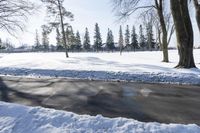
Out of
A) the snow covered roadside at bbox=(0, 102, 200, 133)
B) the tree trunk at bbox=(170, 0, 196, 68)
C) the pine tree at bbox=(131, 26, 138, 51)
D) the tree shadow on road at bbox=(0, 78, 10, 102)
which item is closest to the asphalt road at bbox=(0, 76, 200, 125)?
the tree shadow on road at bbox=(0, 78, 10, 102)

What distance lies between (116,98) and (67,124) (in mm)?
3975

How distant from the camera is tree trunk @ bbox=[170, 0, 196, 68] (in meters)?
18.5

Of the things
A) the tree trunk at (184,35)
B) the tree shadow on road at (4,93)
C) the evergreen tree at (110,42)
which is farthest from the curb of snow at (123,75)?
the evergreen tree at (110,42)

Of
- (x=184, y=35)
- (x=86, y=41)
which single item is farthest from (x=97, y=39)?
(x=184, y=35)

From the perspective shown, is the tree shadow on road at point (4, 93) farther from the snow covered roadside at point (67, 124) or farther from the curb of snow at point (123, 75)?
the curb of snow at point (123, 75)

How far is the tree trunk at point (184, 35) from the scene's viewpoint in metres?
18.5

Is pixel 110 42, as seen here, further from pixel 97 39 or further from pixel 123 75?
pixel 123 75

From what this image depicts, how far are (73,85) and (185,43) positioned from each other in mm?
7834

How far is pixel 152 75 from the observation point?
15.6 meters

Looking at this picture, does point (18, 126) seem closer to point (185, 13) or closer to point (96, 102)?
point (96, 102)

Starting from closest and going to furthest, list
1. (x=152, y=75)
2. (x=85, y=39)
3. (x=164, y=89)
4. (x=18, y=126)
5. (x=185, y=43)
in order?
(x=18, y=126), (x=164, y=89), (x=152, y=75), (x=185, y=43), (x=85, y=39)

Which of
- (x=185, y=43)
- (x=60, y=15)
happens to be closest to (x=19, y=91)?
(x=185, y=43)

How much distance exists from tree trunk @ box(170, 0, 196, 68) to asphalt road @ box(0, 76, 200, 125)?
5593 mm

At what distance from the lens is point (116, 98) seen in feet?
35.9
